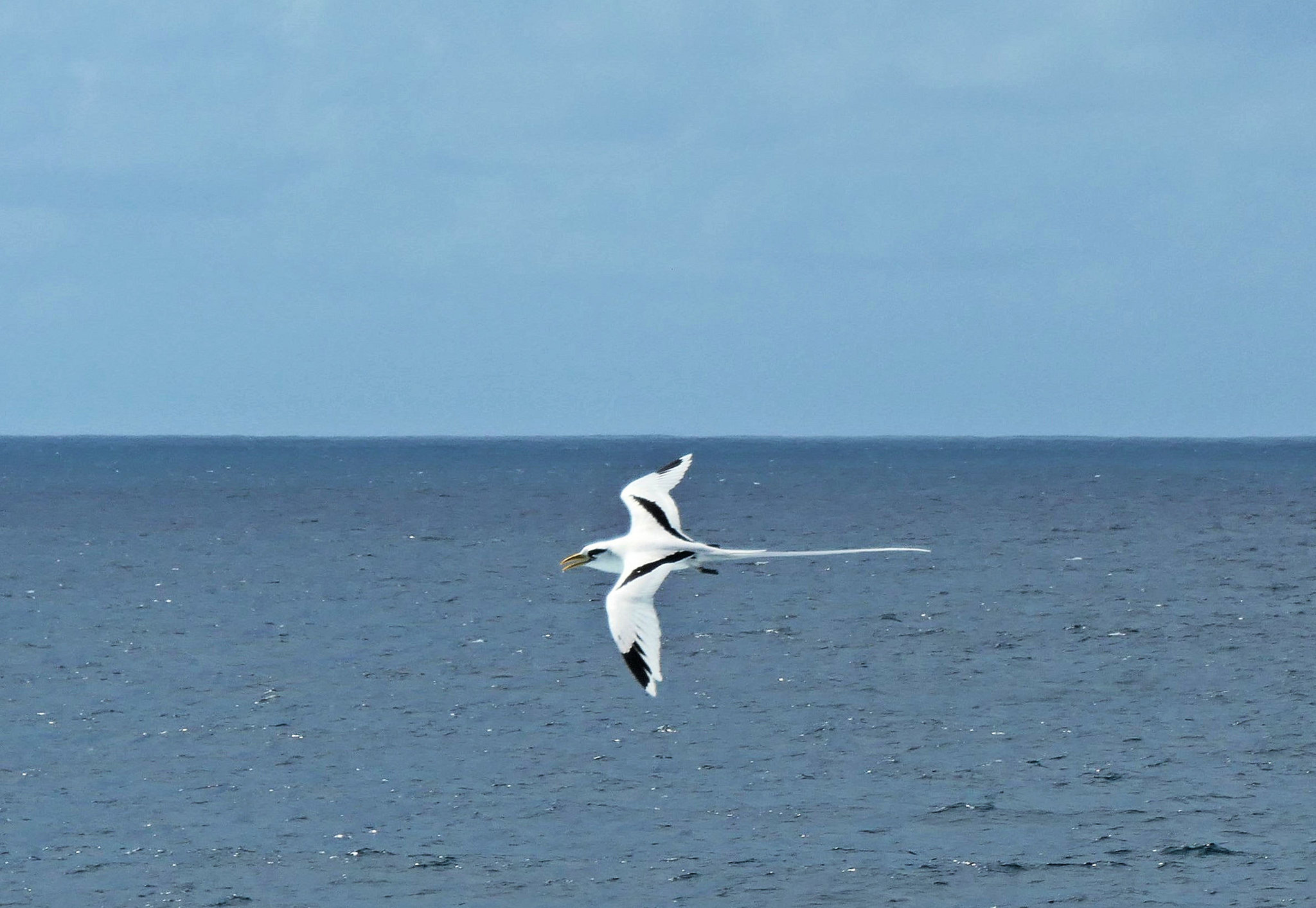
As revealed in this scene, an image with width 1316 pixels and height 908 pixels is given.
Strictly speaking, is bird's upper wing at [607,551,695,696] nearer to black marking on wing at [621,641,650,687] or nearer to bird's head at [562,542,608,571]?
black marking on wing at [621,641,650,687]

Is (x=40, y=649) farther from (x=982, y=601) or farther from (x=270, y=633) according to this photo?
(x=982, y=601)

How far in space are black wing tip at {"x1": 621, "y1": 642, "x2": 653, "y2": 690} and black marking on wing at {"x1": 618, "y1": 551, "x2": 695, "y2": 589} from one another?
1467mm

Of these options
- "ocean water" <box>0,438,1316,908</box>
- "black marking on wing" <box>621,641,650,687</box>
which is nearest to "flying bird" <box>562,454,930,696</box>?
"black marking on wing" <box>621,641,650,687</box>

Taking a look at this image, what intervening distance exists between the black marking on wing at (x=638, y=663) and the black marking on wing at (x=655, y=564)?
4.80 feet

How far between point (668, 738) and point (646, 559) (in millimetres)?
21843

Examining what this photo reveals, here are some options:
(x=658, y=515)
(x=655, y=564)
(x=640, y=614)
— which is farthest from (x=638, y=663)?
(x=658, y=515)

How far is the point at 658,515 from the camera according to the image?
22.5m

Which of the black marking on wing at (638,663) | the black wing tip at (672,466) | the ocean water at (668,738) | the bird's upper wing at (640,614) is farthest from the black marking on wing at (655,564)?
the ocean water at (668,738)

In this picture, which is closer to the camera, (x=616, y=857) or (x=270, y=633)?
(x=616, y=857)

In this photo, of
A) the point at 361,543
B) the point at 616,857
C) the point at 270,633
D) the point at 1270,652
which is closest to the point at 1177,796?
the point at 616,857

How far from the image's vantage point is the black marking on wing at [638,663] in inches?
668

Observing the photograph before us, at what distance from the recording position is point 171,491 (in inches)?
7352

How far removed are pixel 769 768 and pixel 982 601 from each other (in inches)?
1419

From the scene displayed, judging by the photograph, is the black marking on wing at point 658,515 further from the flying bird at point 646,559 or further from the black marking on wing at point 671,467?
the black marking on wing at point 671,467
